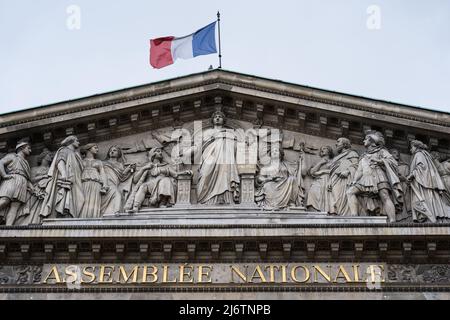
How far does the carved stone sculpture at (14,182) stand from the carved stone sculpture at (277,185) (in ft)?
17.5

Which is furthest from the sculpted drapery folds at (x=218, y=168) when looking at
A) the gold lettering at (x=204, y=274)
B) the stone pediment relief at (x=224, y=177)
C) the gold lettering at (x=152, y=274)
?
the gold lettering at (x=152, y=274)

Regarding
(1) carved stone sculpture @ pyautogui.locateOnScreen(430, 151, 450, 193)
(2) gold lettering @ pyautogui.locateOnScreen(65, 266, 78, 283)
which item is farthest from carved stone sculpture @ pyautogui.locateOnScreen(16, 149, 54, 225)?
(1) carved stone sculpture @ pyautogui.locateOnScreen(430, 151, 450, 193)

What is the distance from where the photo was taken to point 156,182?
2339 cm

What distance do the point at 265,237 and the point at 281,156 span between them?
286 cm

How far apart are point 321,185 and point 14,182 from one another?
7.03 meters

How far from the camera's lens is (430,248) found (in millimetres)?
21578

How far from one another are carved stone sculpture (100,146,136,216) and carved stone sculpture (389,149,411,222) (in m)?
6.17

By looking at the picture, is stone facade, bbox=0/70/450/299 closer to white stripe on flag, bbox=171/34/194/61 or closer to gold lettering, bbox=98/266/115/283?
gold lettering, bbox=98/266/115/283

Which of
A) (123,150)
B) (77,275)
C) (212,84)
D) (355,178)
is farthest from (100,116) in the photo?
(355,178)

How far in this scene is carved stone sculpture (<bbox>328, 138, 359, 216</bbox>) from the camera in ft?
74.8

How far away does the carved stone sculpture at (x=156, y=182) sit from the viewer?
23.0 meters

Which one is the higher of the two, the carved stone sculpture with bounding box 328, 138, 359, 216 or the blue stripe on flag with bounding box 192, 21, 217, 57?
the blue stripe on flag with bounding box 192, 21, 217, 57

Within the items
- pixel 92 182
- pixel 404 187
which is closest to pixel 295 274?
pixel 404 187

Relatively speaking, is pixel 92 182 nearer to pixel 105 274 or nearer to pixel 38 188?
pixel 38 188
